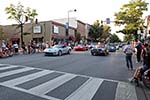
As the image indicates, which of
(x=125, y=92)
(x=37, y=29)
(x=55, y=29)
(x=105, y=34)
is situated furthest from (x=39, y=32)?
(x=125, y=92)

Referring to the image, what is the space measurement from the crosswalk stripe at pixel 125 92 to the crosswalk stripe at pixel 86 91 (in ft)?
2.45

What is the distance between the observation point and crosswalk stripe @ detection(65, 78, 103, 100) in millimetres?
7340

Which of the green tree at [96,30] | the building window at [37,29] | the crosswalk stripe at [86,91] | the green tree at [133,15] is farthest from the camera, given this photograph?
the green tree at [96,30]

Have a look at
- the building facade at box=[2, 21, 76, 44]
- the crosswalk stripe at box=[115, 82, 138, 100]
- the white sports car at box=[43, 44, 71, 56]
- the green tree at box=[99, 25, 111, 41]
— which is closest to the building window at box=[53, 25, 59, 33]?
the building facade at box=[2, 21, 76, 44]

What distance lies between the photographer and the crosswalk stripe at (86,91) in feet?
24.1

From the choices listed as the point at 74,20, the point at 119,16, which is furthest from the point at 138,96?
the point at 74,20

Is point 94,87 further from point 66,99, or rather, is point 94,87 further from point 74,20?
point 74,20

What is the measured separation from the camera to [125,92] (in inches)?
321

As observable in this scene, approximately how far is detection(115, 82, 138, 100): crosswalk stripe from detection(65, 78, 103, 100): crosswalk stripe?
75 centimetres

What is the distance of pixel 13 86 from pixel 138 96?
404cm

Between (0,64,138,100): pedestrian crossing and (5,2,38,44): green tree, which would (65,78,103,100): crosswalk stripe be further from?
(5,2,38,44): green tree

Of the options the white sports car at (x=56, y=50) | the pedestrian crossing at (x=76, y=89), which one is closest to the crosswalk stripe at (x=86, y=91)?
the pedestrian crossing at (x=76, y=89)

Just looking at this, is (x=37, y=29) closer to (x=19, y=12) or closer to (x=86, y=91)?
(x=19, y=12)

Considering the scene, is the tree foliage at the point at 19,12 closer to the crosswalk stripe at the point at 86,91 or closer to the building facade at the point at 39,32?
the building facade at the point at 39,32
